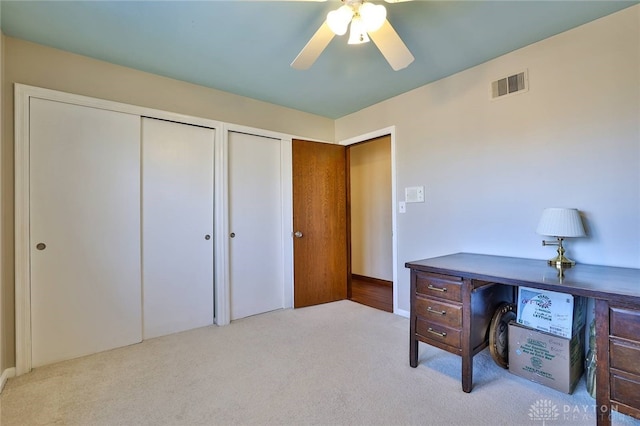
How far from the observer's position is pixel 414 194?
9.66 feet

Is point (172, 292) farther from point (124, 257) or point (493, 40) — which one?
point (493, 40)

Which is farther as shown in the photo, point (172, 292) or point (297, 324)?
point (297, 324)

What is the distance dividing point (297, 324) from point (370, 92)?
2.52 m

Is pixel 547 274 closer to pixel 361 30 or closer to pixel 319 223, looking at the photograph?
pixel 361 30

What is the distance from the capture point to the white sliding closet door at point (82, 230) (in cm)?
211

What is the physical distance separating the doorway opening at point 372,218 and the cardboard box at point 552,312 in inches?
88.2

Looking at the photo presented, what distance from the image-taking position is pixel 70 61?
2.25m

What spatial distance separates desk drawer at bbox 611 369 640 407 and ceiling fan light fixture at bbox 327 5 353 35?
215 centimetres

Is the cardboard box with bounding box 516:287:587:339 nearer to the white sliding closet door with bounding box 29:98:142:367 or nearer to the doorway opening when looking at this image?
the doorway opening

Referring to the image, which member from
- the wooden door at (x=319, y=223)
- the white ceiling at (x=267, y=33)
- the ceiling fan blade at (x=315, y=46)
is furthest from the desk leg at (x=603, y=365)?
the wooden door at (x=319, y=223)

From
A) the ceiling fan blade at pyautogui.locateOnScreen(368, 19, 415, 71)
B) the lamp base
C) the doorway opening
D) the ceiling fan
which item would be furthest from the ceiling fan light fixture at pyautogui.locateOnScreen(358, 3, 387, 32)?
the doorway opening

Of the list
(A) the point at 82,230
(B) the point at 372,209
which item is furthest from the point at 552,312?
(A) the point at 82,230

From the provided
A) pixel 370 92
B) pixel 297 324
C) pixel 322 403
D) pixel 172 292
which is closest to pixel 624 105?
pixel 370 92

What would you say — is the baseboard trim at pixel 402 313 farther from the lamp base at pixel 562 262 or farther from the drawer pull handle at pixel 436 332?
the lamp base at pixel 562 262
